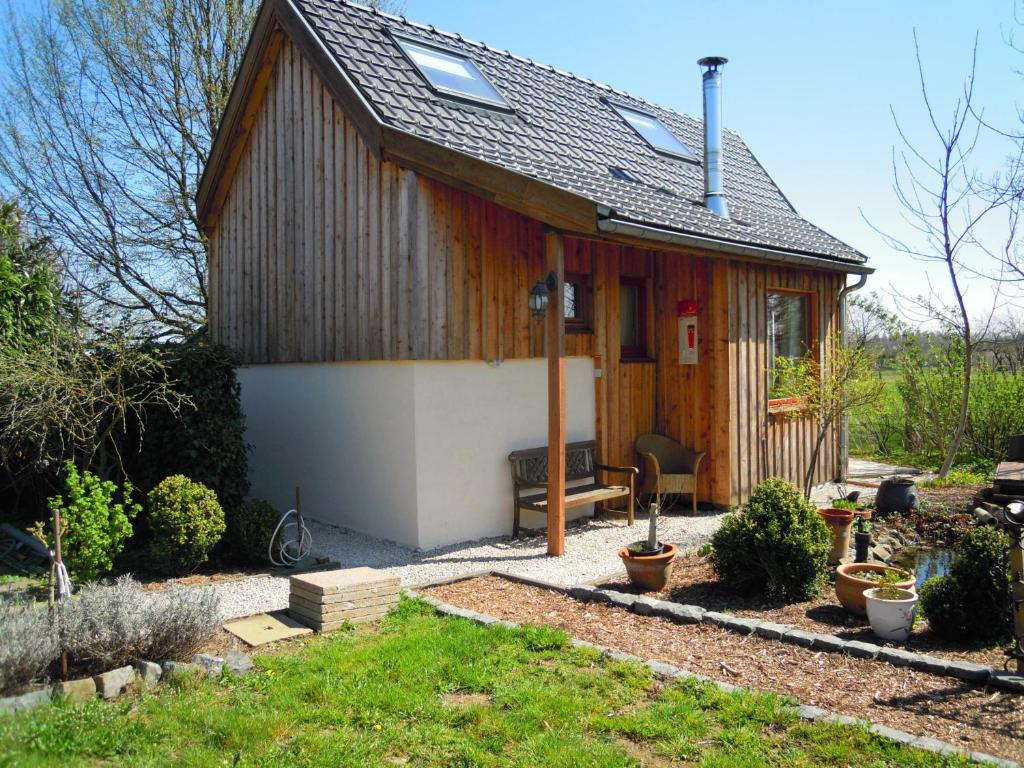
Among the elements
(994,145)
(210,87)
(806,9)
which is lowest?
(994,145)

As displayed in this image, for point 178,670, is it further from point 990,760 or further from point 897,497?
point 897,497

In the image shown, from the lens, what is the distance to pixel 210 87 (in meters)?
15.4

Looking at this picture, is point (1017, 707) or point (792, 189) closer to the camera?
point (1017, 707)

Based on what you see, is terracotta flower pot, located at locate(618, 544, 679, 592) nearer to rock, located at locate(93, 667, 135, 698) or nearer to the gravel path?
the gravel path

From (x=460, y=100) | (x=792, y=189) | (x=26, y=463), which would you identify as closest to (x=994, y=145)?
(x=792, y=189)

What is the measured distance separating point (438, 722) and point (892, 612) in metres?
3.02

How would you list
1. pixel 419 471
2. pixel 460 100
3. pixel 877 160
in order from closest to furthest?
pixel 419 471
pixel 460 100
pixel 877 160

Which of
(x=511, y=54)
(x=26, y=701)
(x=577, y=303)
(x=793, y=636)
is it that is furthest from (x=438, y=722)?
(x=511, y=54)

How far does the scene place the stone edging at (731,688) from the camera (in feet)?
11.4

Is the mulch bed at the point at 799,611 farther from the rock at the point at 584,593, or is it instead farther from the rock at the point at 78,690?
the rock at the point at 78,690

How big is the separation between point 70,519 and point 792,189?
45.1ft

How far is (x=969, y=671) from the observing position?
4.31 meters

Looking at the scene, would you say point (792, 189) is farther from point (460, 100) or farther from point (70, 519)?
point (70, 519)

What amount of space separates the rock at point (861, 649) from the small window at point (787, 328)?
18.2ft
